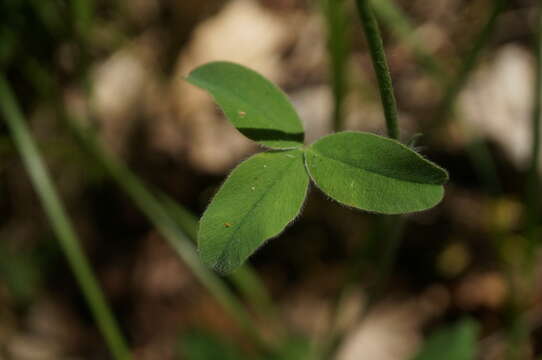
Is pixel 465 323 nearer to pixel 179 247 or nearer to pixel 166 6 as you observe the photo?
pixel 179 247

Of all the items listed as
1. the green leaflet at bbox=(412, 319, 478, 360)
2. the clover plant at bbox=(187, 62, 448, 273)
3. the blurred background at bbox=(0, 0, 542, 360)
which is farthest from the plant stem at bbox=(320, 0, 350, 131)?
the green leaflet at bbox=(412, 319, 478, 360)

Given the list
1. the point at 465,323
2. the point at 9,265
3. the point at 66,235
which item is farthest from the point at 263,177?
the point at 9,265

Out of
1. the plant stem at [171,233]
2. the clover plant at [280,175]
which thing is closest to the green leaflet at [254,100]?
the clover plant at [280,175]

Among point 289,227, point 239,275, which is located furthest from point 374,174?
point 289,227

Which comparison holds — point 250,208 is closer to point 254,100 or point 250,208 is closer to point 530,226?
point 254,100

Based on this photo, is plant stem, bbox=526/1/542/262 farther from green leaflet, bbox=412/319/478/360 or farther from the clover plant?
the clover plant

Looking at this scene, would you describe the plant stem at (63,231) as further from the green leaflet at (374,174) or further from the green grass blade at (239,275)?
the green leaflet at (374,174)
